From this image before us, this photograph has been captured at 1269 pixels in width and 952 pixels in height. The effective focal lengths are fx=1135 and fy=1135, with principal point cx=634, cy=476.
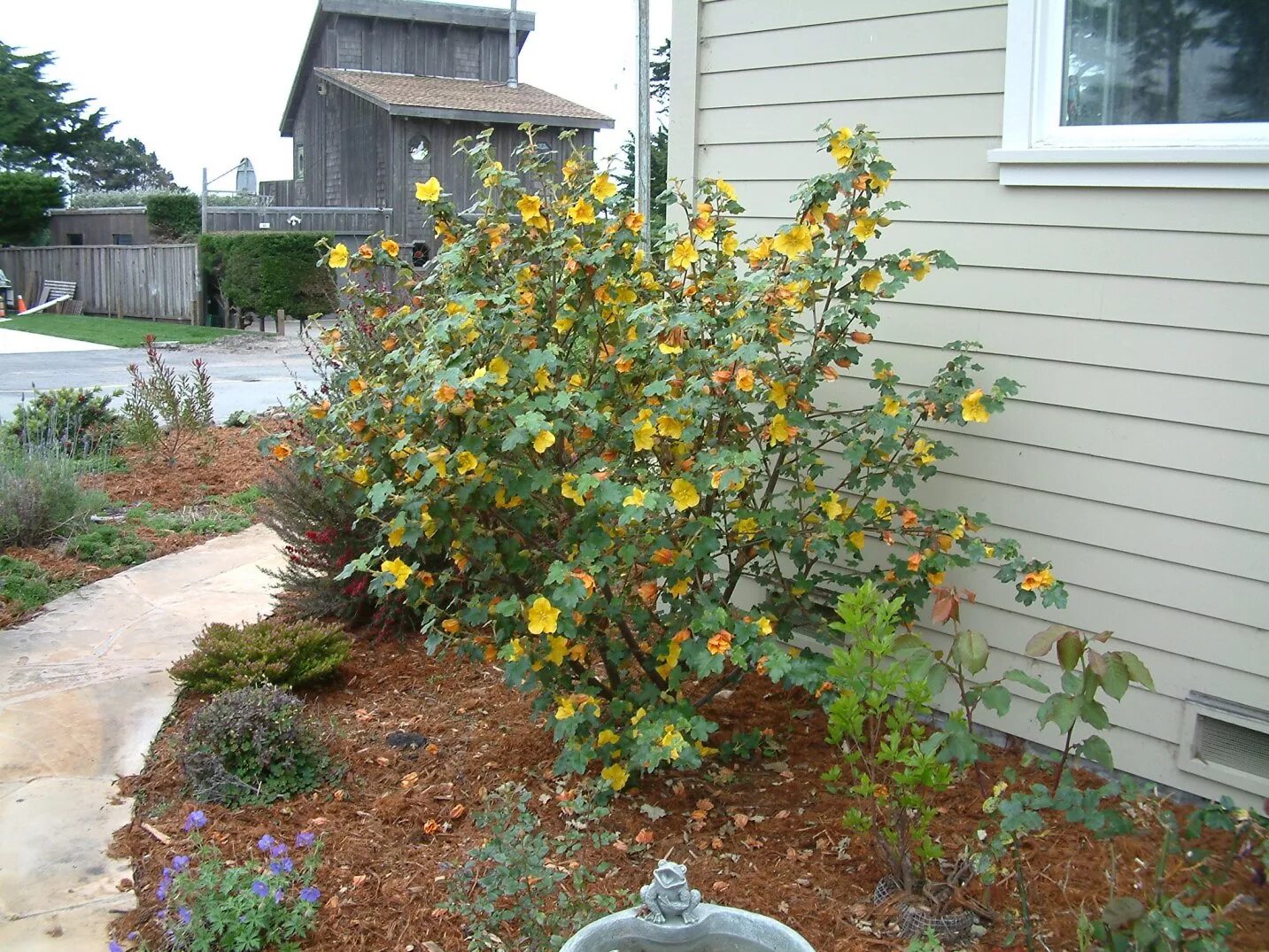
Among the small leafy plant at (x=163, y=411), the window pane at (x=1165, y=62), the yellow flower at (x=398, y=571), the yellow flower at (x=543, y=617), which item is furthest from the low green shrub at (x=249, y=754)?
the small leafy plant at (x=163, y=411)

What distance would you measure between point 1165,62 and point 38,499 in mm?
5511

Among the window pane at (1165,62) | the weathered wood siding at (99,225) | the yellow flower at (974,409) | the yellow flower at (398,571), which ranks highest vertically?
the weathered wood siding at (99,225)

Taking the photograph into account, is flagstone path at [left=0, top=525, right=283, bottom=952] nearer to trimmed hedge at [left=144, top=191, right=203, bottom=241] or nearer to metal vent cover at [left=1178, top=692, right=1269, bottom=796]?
metal vent cover at [left=1178, top=692, right=1269, bottom=796]

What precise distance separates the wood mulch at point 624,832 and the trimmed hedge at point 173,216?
23.4 m

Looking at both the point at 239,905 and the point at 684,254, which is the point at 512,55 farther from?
the point at 239,905

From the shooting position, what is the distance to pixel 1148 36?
3258mm

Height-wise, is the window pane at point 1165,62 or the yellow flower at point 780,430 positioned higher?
the window pane at point 1165,62

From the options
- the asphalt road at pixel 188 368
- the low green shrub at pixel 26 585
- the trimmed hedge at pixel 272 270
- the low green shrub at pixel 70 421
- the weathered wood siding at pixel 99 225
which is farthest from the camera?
the weathered wood siding at pixel 99 225

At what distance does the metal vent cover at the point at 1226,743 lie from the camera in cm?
313

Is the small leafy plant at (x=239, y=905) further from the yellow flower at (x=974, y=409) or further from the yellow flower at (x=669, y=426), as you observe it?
the yellow flower at (x=974, y=409)

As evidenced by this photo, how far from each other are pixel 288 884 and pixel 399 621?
208 centimetres

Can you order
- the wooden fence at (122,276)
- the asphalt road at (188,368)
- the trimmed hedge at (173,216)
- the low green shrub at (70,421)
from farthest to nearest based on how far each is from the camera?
the trimmed hedge at (173,216)
the wooden fence at (122,276)
the asphalt road at (188,368)
the low green shrub at (70,421)

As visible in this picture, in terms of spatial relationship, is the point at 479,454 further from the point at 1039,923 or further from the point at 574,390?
the point at 1039,923

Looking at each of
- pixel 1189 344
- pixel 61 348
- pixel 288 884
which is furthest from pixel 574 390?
pixel 61 348
